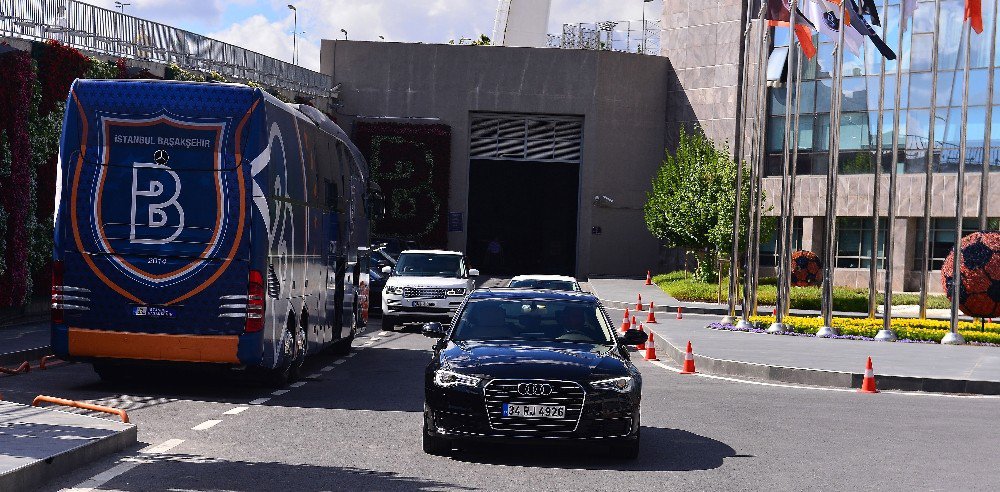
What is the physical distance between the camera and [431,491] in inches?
387

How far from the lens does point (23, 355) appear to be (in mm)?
19594

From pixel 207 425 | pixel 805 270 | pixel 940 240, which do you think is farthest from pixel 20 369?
pixel 940 240

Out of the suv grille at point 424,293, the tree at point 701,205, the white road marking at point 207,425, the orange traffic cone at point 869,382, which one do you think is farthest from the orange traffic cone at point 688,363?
the tree at point 701,205

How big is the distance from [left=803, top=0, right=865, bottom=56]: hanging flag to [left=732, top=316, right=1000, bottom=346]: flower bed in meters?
6.49

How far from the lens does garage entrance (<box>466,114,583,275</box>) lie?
6506 centimetres

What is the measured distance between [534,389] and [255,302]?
17.8ft

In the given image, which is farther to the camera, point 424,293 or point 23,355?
point 424,293

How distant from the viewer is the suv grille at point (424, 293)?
31.0 meters

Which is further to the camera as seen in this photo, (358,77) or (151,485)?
(358,77)

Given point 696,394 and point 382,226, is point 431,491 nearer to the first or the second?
point 696,394

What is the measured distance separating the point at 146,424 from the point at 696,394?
7.59 metres

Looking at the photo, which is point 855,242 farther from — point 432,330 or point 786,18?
point 432,330

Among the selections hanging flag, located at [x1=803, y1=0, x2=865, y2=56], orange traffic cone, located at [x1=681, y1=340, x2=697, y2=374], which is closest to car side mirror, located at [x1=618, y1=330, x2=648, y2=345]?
orange traffic cone, located at [x1=681, y1=340, x2=697, y2=374]

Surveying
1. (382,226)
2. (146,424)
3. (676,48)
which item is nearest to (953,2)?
(676,48)
